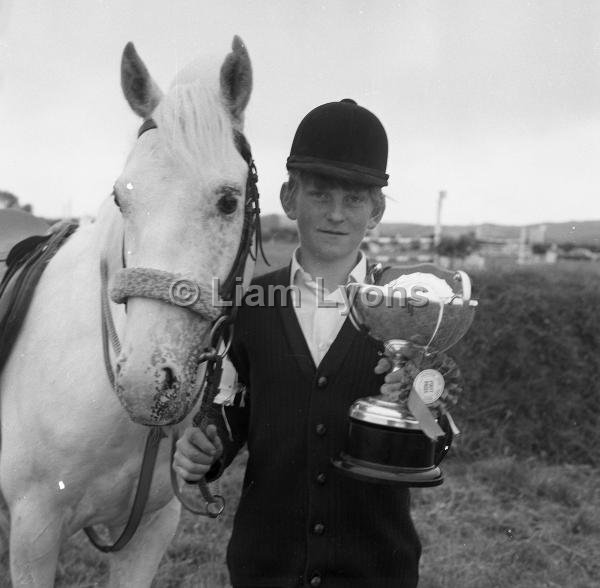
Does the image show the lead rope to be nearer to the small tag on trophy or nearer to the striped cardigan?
the striped cardigan

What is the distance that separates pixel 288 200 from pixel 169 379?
71cm

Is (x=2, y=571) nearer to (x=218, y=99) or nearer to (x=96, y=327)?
(x=96, y=327)

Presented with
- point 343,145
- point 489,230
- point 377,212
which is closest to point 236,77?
point 343,145

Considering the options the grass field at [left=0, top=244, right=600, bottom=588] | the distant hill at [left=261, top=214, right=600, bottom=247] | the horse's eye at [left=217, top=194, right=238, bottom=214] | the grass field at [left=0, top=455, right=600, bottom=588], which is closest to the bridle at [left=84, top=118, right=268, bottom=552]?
the horse's eye at [left=217, top=194, right=238, bottom=214]

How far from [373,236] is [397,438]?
6290mm

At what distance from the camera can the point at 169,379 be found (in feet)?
4.49

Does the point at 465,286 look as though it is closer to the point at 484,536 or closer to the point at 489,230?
the point at 484,536

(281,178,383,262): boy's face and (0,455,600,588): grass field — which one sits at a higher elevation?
(281,178,383,262): boy's face

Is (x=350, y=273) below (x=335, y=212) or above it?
below

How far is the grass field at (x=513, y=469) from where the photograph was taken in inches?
134

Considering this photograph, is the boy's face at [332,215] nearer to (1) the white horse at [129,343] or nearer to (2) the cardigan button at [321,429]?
(1) the white horse at [129,343]

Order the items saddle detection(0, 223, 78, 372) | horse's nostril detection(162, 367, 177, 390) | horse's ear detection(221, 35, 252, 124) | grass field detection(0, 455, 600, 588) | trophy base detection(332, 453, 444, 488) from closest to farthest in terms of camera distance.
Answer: horse's nostril detection(162, 367, 177, 390) → trophy base detection(332, 453, 444, 488) → horse's ear detection(221, 35, 252, 124) → saddle detection(0, 223, 78, 372) → grass field detection(0, 455, 600, 588)

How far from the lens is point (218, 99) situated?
169cm

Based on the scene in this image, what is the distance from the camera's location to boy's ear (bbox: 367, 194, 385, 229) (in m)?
1.86
